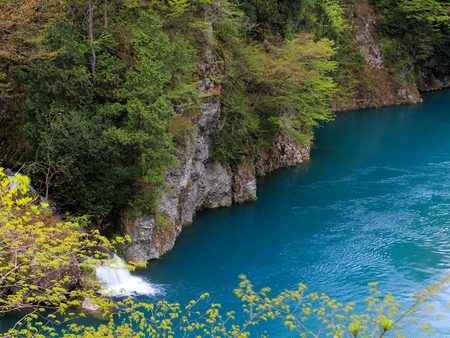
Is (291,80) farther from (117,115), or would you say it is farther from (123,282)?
(123,282)

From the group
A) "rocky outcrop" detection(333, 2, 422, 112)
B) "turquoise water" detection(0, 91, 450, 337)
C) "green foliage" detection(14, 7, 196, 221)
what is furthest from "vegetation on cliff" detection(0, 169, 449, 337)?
"rocky outcrop" detection(333, 2, 422, 112)

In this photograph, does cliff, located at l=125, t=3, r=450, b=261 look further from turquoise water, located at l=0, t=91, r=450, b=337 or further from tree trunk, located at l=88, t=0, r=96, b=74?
tree trunk, located at l=88, t=0, r=96, b=74

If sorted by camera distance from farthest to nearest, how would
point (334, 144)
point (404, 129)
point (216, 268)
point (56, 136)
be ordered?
point (404, 129), point (334, 144), point (216, 268), point (56, 136)

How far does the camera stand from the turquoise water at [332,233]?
57.4ft

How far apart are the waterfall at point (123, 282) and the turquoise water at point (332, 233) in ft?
1.66

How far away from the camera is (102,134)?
16094 millimetres

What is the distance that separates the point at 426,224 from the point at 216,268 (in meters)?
10.1

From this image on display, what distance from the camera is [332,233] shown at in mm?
21312

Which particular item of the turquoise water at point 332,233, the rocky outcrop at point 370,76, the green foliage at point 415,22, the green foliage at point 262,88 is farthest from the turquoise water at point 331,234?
the green foliage at point 415,22

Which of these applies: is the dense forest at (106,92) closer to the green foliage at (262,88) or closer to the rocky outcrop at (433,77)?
the green foliage at (262,88)

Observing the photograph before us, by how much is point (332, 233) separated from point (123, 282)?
370 inches

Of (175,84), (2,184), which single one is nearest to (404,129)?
(175,84)

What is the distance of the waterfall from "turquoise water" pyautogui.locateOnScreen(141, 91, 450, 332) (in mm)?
506

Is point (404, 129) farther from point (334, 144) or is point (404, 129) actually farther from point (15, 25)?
point (15, 25)
